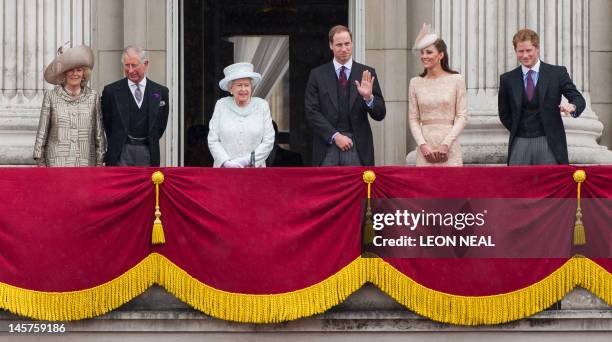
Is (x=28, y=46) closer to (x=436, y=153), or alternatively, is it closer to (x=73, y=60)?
(x=73, y=60)

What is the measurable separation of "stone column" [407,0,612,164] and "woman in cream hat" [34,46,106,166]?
4.00 m

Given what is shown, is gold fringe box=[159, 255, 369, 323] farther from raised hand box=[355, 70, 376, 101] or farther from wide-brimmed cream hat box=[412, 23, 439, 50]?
wide-brimmed cream hat box=[412, 23, 439, 50]

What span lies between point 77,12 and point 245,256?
4.54 meters

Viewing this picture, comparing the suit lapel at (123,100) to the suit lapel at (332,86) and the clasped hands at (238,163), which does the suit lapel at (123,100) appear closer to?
the clasped hands at (238,163)

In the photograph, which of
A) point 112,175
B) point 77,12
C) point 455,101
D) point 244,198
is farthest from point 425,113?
point 77,12

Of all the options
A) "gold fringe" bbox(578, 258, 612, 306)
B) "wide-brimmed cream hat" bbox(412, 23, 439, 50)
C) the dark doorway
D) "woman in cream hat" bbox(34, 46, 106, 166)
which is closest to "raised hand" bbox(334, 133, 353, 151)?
"wide-brimmed cream hat" bbox(412, 23, 439, 50)

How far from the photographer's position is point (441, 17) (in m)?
15.9

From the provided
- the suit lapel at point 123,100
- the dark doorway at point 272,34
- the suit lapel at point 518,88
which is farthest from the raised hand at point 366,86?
the dark doorway at point 272,34

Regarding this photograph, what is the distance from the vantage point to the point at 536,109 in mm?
13492

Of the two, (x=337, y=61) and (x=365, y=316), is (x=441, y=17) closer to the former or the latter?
(x=337, y=61)

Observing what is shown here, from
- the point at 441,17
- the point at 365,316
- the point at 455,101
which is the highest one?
the point at 441,17

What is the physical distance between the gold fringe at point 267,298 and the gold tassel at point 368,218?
0.19 metres

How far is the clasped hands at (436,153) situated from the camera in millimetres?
13320

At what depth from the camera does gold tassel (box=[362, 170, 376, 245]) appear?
12727 millimetres
